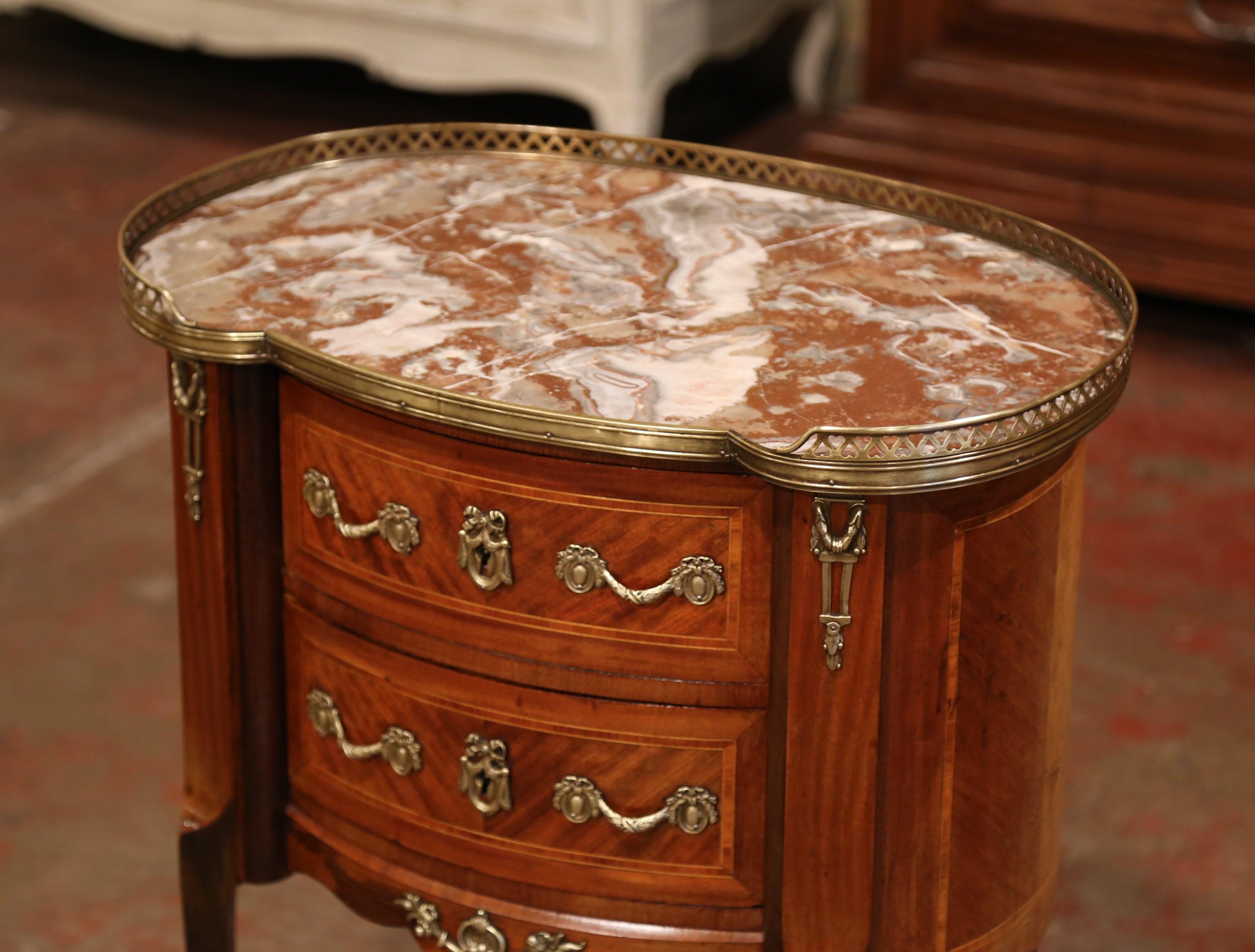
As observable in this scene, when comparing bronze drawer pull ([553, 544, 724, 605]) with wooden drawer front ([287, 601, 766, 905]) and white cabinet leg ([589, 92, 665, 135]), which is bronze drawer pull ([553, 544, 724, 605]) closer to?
wooden drawer front ([287, 601, 766, 905])

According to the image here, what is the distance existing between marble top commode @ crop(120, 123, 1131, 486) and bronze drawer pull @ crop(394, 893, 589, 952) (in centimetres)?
56

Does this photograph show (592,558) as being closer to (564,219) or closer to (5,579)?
(564,219)

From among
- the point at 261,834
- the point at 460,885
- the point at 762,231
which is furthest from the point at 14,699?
the point at 762,231

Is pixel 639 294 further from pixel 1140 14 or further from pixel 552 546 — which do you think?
pixel 1140 14

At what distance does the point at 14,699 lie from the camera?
117 inches

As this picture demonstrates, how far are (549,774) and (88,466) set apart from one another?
6.83 feet

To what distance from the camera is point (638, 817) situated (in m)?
1.81

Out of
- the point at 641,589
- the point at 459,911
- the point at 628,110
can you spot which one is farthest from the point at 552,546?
the point at 628,110

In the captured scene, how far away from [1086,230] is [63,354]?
2257mm

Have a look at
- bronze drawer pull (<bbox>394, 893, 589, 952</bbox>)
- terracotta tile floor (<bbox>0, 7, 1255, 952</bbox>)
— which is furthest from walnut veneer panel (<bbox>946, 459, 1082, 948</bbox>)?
terracotta tile floor (<bbox>0, 7, 1255, 952</bbox>)

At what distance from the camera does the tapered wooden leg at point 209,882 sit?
2.05 metres

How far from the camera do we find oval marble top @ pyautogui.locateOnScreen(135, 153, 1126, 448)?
5.63 ft

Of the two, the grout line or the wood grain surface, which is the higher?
the wood grain surface

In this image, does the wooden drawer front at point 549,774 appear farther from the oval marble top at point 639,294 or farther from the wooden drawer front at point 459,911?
the oval marble top at point 639,294
